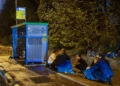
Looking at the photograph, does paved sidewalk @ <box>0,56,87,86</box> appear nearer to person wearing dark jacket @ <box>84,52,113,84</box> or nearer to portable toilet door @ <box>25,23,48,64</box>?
person wearing dark jacket @ <box>84,52,113,84</box>

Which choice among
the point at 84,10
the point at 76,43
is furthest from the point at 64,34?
the point at 84,10

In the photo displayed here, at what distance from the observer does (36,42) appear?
16.8 meters

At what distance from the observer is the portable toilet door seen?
16562 millimetres

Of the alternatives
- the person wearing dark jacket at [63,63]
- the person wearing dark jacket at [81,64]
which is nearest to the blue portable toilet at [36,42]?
the person wearing dark jacket at [63,63]

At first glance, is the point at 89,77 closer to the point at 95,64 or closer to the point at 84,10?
the point at 95,64

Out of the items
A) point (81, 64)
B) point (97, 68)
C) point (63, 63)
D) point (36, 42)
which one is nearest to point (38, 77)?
point (63, 63)

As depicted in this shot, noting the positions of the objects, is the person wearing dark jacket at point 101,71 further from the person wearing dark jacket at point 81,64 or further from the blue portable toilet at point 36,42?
the blue portable toilet at point 36,42

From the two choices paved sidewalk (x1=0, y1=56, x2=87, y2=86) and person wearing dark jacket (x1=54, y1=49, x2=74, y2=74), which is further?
person wearing dark jacket (x1=54, y1=49, x2=74, y2=74)

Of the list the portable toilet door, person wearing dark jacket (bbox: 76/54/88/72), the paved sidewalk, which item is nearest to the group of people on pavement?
person wearing dark jacket (bbox: 76/54/88/72)

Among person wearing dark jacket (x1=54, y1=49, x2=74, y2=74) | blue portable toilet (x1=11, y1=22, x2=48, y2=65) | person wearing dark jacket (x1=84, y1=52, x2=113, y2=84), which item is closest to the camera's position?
person wearing dark jacket (x1=84, y1=52, x2=113, y2=84)

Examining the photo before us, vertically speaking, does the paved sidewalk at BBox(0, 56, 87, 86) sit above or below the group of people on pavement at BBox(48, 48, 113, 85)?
below

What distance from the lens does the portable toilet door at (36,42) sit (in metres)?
16.6

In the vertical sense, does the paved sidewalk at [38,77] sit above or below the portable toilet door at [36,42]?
below

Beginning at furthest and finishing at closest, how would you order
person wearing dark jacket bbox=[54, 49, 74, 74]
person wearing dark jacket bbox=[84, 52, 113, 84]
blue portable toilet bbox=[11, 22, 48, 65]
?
blue portable toilet bbox=[11, 22, 48, 65]
person wearing dark jacket bbox=[54, 49, 74, 74]
person wearing dark jacket bbox=[84, 52, 113, 84]
